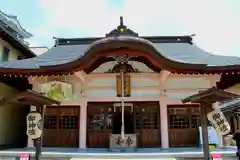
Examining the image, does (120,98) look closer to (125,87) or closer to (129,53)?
(125,87)

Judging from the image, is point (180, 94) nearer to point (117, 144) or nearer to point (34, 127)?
point (117, 144)

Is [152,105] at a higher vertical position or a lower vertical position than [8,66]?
lower

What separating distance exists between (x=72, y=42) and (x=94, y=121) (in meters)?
6.13

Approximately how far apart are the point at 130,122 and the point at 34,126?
5.66m

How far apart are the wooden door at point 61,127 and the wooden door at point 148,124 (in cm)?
271

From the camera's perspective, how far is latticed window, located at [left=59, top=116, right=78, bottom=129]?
11742 millimetres

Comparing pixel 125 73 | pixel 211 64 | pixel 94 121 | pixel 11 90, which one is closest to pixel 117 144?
pixel 94 121

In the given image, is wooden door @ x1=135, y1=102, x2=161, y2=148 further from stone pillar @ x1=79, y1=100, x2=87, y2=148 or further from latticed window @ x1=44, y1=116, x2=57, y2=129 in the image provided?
latticed window @ x1=44, y1=116, x2=57, y2=129

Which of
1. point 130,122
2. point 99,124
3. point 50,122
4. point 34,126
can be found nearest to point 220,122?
point 34,126

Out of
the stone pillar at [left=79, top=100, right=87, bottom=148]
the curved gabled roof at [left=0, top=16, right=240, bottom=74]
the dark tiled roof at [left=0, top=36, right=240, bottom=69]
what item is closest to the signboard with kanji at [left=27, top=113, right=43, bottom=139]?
the curved gabled roof at [left=0, top=16, right=240, bottom=74]

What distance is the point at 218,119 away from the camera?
734cm

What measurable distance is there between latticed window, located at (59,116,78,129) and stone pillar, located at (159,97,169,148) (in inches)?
149

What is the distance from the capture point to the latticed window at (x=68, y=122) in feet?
38.5

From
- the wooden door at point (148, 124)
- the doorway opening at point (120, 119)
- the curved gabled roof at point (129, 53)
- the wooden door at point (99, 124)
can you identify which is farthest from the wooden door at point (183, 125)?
the wooden door at point (99, 124)
